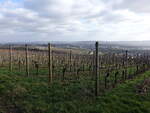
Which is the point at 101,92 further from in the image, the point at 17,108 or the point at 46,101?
the point at 17,108

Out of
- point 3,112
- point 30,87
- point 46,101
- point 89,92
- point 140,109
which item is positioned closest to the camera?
point 3,112

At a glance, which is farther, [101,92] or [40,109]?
[101,92]

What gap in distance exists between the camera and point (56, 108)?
6191 mm

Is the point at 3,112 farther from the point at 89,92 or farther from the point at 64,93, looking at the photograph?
the point at 89,92

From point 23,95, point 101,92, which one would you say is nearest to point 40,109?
point 23,95

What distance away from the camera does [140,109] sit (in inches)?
254

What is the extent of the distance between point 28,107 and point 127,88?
17.4 ft

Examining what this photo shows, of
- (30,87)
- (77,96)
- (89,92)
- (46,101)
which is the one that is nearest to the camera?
(46,101)

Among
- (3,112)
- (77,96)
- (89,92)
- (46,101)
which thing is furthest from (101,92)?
(3,112)

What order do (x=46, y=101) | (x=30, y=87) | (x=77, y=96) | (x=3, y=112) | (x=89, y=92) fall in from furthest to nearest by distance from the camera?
1. (x=30, y=87)
2. (x=89, y=92)
3. (x=77, y=96)
4. (x=46, y=101)
5. (x=3, y=112)

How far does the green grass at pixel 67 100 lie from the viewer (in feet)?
20.4

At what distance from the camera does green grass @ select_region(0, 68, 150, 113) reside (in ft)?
20.4

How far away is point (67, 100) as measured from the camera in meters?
7.05

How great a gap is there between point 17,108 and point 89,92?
3319 mm
